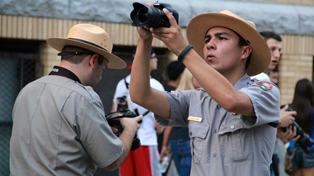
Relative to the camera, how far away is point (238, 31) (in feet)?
10.2

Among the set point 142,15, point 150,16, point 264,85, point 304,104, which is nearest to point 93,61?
point 142,15

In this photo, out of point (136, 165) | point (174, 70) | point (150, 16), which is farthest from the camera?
point (174, 70)

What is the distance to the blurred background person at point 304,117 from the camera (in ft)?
21.4

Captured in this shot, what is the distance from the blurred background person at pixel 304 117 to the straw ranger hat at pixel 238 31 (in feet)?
11.2

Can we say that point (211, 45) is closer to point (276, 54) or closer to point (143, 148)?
point (276, 54)

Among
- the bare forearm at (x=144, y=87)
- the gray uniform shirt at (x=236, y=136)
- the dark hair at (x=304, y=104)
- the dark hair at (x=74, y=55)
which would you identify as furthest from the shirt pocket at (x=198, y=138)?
the dark hair at (x=304, y=104)

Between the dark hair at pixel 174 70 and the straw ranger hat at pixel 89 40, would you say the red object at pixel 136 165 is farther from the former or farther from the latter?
the straw ranger hat at pixel 89 40

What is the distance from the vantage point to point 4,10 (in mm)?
6965

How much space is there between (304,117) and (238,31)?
3.79m

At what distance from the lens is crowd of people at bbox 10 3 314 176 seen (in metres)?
2.78

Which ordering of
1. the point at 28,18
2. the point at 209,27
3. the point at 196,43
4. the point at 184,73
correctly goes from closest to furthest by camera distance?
the point at 209,27
the point at 196,43
the point at 184,73
the point at 28,18

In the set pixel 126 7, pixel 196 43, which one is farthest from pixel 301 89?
pixel 196 43

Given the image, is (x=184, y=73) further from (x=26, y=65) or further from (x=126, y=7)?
(x=26, y=65)

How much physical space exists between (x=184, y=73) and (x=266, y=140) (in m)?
3.68
